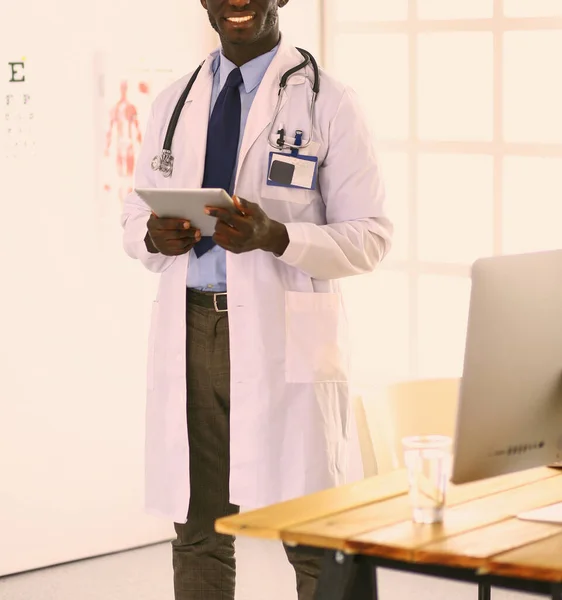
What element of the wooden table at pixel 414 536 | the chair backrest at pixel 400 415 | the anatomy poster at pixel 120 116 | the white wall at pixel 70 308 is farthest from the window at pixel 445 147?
the wooden table at pixel 414 536

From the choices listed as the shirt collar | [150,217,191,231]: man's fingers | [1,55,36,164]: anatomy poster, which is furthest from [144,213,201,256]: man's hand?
[1,55,36,164]: anatomy poster

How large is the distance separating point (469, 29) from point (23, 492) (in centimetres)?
204

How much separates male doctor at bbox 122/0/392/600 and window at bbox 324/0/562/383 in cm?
120

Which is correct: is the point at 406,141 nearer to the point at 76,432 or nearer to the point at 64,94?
the point at 64,94

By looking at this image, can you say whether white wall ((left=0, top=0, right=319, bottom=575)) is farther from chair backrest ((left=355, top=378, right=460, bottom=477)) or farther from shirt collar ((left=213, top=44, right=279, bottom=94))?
chair backrest ((left=355, top=378, right=460, bottom=477))

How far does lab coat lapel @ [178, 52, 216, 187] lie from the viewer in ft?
9.12

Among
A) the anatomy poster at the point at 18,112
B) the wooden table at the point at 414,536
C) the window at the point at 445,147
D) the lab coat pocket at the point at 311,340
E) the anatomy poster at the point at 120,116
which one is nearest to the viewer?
the wooden table at the point at 414,536

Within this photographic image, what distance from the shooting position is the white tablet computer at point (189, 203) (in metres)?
2.43

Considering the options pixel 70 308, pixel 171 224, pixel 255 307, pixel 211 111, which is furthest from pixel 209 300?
pixel 70 308

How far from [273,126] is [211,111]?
0.18 metres

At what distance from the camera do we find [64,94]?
4148 millimetres

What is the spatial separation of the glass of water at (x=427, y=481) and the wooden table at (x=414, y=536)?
0.02 m

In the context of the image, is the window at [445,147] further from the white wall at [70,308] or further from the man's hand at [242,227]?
the man's hand at [242,227]

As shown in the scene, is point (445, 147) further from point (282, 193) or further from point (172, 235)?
point (172, 235)
